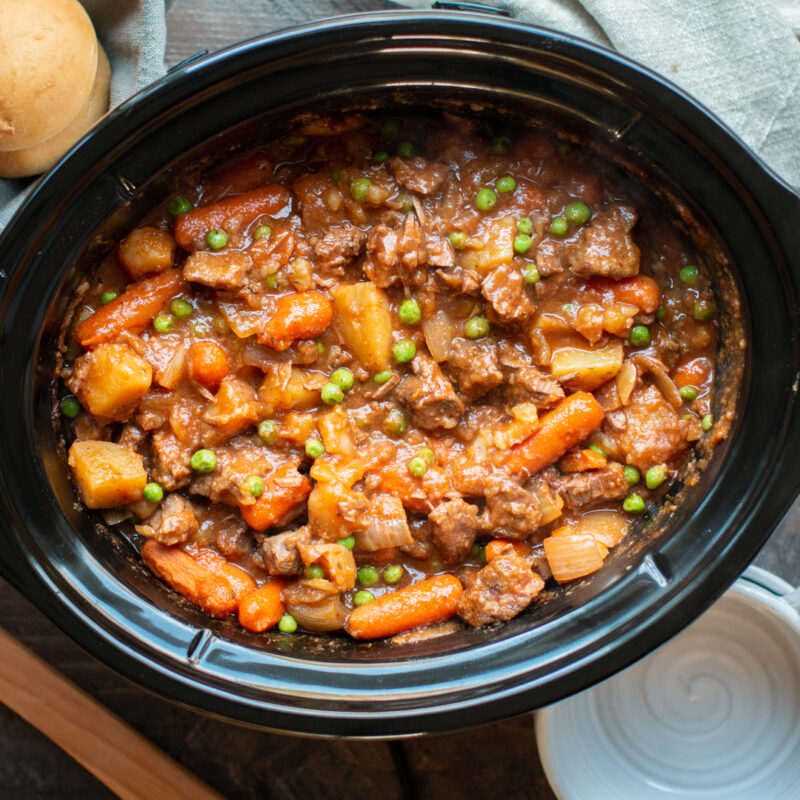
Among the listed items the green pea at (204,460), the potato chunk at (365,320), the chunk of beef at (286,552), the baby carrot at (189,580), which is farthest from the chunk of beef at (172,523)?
the potato chunk at (365,320)

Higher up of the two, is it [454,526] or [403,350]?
[403,350]

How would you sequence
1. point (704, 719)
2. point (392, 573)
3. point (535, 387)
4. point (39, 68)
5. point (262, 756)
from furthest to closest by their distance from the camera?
point (262, 756) → point (704, 719) → point (392, 573) → point (535, 387) → point (39, 68)

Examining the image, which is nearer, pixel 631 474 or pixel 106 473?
pixel 106 473

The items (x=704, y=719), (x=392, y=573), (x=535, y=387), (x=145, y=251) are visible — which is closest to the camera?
(x=145, y=251)

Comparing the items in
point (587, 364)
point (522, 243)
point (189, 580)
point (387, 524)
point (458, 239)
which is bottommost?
point (189, 580)

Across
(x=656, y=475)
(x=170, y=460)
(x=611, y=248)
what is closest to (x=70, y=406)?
(x=170, y=460)

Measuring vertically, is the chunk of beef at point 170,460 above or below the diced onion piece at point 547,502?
below

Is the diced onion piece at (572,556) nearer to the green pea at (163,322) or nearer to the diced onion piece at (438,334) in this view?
the diced onion piece at (438,334)

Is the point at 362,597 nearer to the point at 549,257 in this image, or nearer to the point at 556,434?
the point at 556,434
